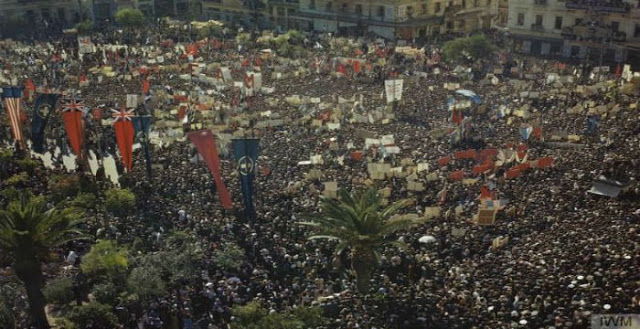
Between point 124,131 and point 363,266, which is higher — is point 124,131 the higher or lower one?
the higher one

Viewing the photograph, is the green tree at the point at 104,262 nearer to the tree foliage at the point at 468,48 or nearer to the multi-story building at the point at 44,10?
the tree foliage at the point at 468,48

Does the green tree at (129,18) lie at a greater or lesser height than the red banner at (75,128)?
greater

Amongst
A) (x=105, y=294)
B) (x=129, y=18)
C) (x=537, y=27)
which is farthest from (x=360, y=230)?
(x=129, y=18)

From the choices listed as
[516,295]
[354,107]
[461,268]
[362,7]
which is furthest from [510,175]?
[362,7]

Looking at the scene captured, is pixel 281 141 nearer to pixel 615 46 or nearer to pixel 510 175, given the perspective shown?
pixel 510 175

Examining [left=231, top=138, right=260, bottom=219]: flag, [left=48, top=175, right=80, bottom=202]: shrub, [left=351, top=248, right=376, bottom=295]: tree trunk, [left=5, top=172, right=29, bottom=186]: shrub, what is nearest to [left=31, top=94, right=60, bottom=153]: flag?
[left=5, top=172, right=29, bottom=186]: shrub

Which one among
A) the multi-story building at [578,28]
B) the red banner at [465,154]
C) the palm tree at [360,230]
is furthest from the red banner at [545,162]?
the multi-story building at [578,28]

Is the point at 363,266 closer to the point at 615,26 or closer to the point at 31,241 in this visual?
the point at 31,241
